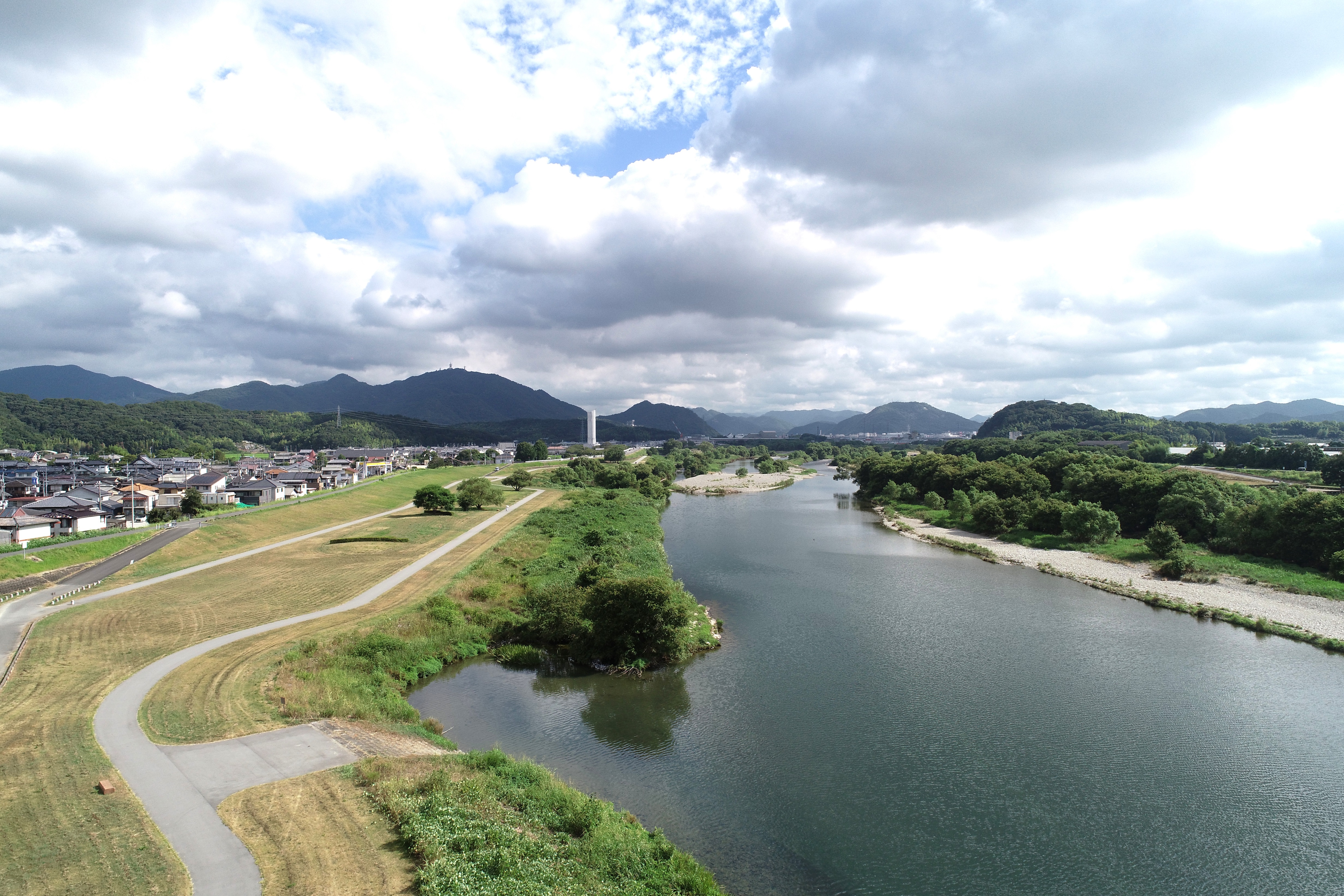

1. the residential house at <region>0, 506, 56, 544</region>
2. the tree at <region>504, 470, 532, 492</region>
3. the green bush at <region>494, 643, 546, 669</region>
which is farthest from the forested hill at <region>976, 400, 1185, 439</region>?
the residential house at <region>0, 506, 56, 544</region>

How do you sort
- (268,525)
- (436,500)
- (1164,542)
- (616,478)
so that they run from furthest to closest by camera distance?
(616,478), (436,500), (268,525), (1164,542)

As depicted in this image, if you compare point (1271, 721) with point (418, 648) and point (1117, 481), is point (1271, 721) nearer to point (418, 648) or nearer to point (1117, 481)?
point (418, 648)

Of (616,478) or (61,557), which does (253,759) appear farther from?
(616,478)

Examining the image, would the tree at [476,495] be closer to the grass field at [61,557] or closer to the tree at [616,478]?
the tree at [616,478]

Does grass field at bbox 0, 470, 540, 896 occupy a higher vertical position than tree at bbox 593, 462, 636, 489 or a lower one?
lower

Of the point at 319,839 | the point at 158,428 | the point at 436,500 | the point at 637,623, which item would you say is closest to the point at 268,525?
the point at 436,500

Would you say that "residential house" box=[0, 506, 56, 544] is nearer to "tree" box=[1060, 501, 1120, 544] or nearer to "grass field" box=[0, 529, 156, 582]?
"grass field" box=[0, 529, 156, 582]
